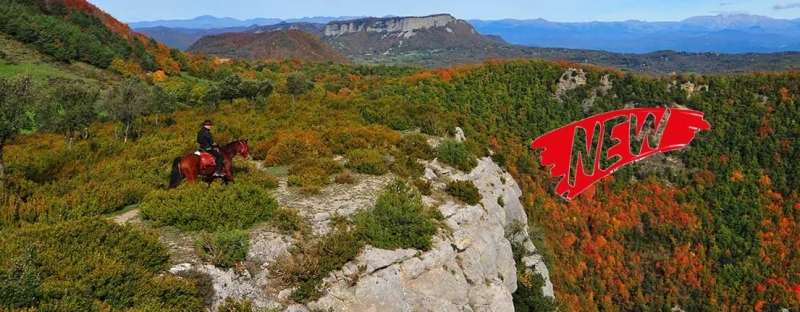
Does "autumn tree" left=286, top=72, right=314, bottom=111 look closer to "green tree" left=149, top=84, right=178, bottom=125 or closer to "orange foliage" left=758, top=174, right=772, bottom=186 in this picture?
"green tree" left=149, top=84, right=178, bottom=125

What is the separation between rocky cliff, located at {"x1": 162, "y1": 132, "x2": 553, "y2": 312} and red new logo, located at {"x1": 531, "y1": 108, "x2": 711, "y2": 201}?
37.6 feet

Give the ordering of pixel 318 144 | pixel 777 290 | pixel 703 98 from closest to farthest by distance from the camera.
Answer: pixel 318 144 → pixel 777 290 → pixel 703 98

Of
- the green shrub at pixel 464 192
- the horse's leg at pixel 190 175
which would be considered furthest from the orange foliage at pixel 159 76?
the green shrub at pixel 464 192

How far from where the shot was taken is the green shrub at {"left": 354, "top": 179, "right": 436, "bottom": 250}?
15.1 metres

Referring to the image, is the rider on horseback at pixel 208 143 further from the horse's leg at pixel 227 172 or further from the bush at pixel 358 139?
the bush at pixel 358 139

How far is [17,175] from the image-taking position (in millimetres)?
19047

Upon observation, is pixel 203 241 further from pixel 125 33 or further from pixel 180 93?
pixel 125 33

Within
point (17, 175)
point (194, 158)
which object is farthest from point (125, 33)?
point (194, 158)

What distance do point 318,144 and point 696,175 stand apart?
258 ft

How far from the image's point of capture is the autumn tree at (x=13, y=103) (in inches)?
683

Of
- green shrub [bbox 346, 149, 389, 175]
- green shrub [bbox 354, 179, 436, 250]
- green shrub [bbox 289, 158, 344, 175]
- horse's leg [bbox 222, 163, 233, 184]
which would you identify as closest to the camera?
green shrub [bbox 354, 179, 436, 250]

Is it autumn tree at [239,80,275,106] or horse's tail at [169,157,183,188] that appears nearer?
horse's tail at [169,157,183,188]

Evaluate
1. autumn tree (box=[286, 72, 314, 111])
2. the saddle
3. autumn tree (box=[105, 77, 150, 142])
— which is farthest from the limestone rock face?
autumn tree (box=[286, 72, 314, 111])

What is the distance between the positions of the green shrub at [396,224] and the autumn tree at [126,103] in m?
24.9
